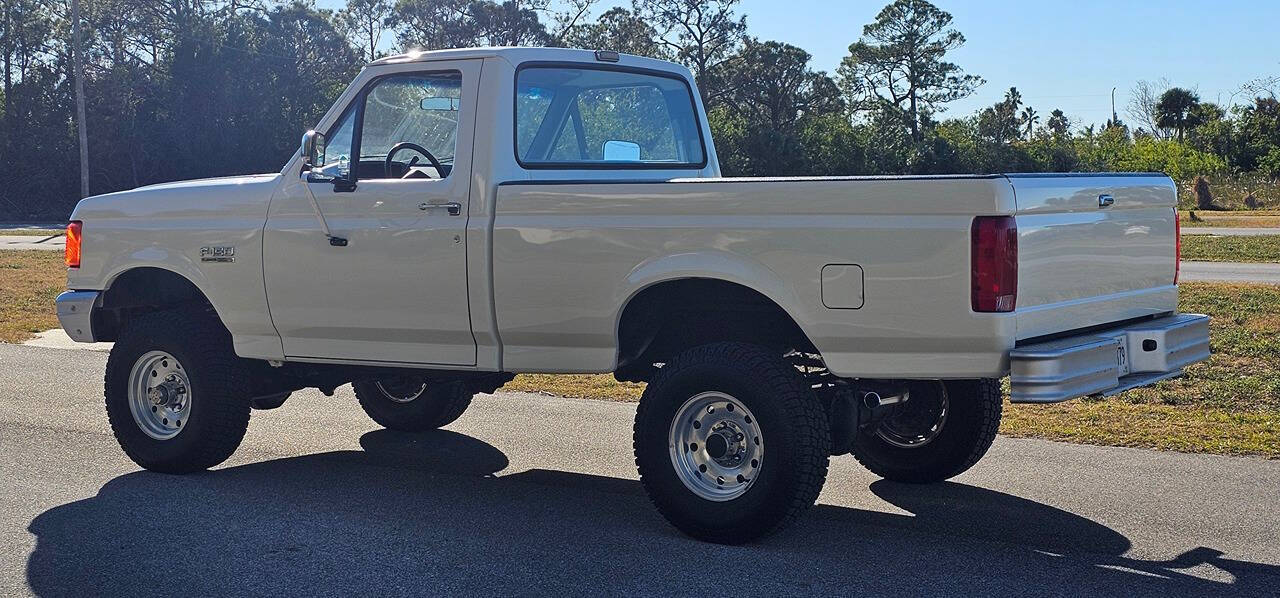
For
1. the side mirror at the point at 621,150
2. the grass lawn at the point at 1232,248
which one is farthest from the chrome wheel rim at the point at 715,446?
the grass lawn at the point at 1232,248

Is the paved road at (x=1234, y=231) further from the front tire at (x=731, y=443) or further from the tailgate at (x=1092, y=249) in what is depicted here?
the front tire at (x=731, y=443)

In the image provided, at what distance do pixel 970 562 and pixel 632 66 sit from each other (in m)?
3.30

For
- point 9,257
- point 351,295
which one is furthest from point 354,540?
point 9,257

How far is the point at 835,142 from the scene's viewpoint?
2056 inches

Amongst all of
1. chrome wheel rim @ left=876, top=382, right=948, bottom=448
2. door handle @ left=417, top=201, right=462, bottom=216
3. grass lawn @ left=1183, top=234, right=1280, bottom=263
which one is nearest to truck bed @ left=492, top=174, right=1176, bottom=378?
door handle @ left=417, top=201, right=462, bottom=216

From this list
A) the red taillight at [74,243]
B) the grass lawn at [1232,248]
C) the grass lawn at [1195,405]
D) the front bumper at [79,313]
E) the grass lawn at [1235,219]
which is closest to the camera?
the front bumper at [79,313]

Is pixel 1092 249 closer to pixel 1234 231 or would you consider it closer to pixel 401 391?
pixel 401 391

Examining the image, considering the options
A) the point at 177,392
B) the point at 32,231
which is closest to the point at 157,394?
the point at 177,392

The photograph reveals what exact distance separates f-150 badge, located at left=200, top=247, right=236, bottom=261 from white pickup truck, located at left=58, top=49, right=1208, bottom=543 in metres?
0.01

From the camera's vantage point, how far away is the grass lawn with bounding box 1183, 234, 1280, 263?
22.8 m

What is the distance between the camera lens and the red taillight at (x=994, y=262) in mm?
5324

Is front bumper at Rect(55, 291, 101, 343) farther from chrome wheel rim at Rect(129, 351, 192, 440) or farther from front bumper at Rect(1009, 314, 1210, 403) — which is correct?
front bumper at Rect(1009, 314, 1210, 403)

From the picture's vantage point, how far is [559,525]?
6406mm

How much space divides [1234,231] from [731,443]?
28263 millimetres
